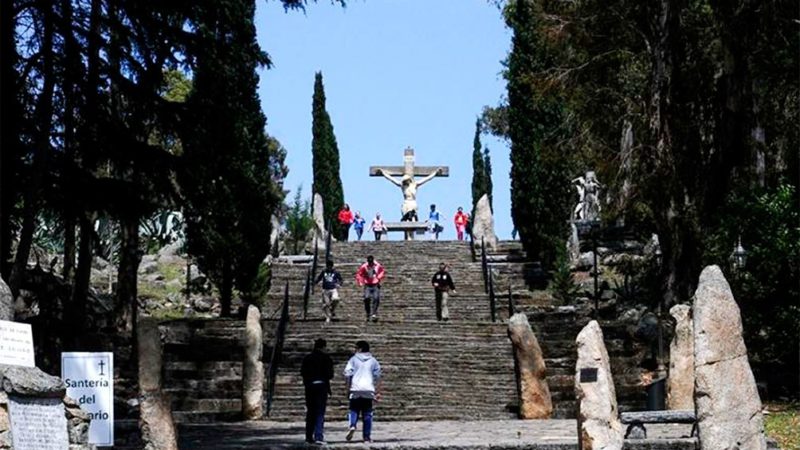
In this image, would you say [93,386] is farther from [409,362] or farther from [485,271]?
[485,271]

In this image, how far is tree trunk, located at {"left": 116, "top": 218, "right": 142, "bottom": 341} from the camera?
31880 millimetres

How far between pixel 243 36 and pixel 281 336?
8640mm

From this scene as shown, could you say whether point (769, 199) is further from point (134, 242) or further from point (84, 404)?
point (84, 404)

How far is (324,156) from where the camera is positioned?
59.7m

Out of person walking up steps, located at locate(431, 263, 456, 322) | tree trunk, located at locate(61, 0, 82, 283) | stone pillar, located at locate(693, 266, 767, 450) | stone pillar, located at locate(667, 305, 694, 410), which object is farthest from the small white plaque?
person walking up steps, located at locate(431, 263, 456, 322)

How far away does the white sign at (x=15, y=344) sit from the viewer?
13.3 meters

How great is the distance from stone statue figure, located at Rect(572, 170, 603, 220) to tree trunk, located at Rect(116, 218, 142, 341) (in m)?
17.0

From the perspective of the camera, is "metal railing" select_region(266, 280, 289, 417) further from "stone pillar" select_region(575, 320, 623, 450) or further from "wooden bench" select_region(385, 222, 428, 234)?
"wooden bench" select_region(385, 222, 428, 234)

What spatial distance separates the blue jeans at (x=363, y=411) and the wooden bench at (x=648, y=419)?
339 cm

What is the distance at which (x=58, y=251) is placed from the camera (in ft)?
167

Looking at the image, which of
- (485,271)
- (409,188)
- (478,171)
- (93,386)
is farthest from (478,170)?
(93,386)

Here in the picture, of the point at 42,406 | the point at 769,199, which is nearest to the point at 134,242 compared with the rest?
the point at 769,199

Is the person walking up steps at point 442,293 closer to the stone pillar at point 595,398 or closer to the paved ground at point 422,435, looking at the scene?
the paved ground at point 422,435

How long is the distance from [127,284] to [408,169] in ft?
63.3
